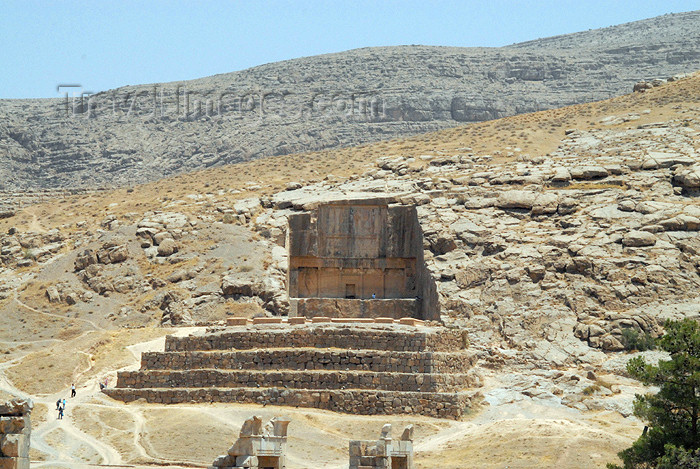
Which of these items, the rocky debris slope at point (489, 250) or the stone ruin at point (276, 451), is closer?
the stone ruin at point (276, 451)

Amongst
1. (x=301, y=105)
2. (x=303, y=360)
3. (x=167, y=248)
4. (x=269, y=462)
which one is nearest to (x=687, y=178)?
(x=303, y=360)

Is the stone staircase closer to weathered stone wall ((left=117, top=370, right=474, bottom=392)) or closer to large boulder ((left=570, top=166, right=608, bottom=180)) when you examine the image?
weathered stone wall ((left=117, top=370, right=474, bottom=392))

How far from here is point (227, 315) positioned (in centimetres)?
4612

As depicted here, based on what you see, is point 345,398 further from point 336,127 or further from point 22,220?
point 336,127

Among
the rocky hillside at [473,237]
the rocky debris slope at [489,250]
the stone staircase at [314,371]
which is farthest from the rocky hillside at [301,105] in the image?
the stone staircase at [314,371]

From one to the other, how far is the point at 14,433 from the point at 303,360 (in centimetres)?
1814

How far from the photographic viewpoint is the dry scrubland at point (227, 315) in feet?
103

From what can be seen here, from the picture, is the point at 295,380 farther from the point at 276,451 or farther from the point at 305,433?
the point at 276,451

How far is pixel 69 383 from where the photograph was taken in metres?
37.5

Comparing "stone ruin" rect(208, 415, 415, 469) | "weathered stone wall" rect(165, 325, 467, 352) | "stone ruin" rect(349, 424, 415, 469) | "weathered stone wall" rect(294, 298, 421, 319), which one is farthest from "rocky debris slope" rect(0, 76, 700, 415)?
"stone ruin" rect(349, 424, 415, 469)

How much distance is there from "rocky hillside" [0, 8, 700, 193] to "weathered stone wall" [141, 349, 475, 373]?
5969cm

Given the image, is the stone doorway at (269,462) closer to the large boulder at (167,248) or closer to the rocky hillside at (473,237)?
the rocky hillside at (473,237)

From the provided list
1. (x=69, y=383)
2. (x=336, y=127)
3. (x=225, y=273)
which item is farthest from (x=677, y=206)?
(x=336, y=127)

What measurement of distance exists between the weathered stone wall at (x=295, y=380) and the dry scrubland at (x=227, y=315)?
1306mm
